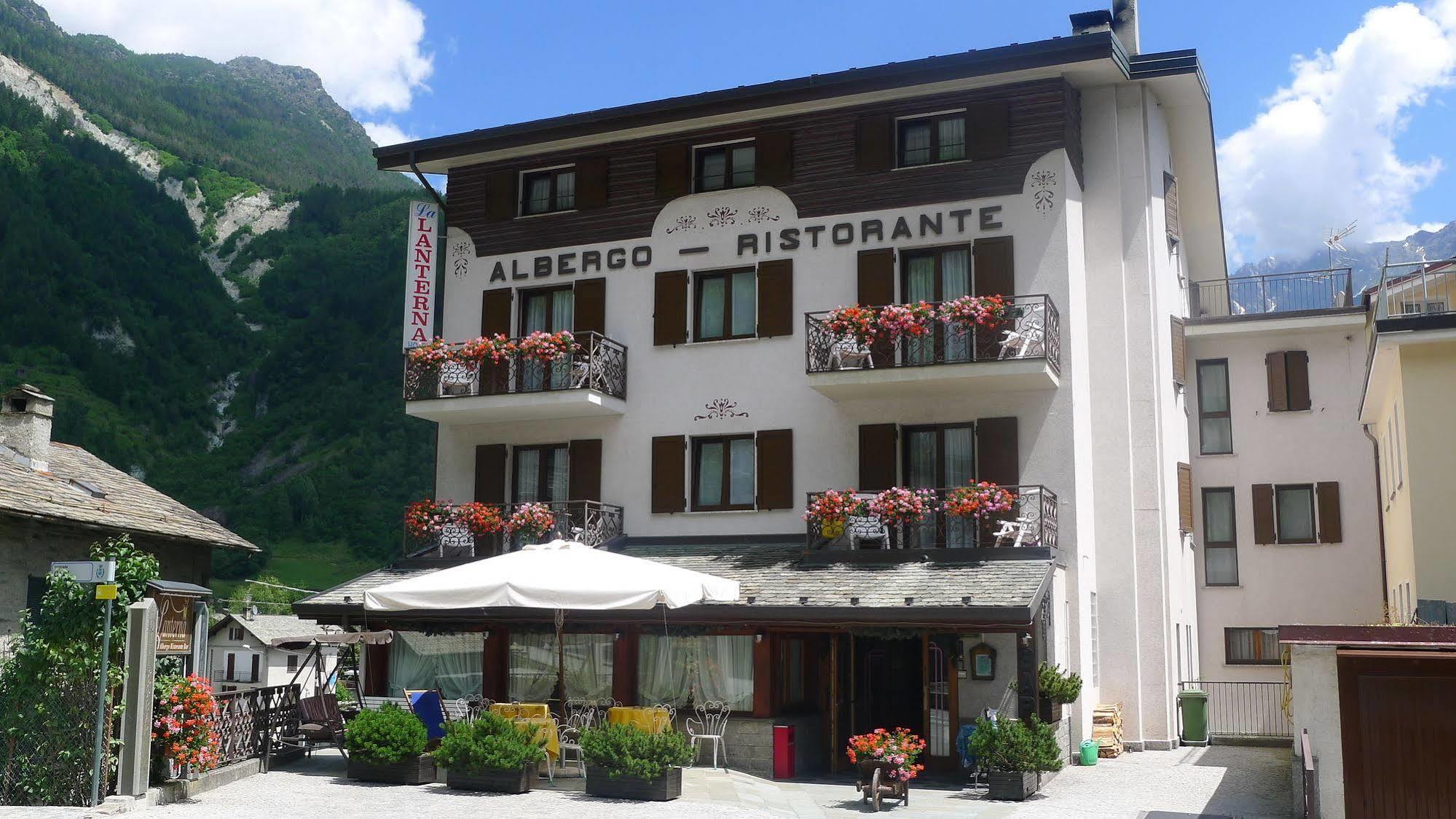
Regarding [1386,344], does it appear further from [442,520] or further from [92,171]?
[92,171]

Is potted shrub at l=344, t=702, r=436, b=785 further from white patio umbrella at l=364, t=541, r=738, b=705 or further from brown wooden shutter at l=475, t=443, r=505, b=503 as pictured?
brown wooden shutter at l=475, t=443, r=505, b=503

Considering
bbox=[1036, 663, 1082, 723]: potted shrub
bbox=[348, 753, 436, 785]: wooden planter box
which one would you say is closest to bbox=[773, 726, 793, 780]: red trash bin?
bbox=[1036, 663, 1082, 723]: potted shrub

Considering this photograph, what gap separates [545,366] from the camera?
21.1 m

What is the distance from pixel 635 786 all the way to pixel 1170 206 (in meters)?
14.2

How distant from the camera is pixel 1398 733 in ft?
Answer: 37.2

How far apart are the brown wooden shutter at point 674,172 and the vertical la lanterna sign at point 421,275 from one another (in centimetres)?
408

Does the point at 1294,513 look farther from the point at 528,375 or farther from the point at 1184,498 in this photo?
the point at 528,375

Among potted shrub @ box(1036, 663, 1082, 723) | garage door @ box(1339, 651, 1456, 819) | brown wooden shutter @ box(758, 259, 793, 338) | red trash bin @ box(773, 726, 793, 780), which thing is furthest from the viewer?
brown wooden shutter @ box(758, 259, 793, 338)

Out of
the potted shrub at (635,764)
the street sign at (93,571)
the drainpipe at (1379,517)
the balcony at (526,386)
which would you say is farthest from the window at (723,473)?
the drainpipe at (1379,517)

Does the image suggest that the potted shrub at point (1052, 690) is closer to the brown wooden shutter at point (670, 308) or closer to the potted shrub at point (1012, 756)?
the potted shrub at point (1012, 756)

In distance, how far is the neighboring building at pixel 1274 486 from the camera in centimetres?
2323

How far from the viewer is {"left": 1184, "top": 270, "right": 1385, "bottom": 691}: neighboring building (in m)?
23.2

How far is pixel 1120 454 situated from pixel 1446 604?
18.4ft

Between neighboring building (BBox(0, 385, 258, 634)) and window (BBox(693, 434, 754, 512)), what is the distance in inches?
315
